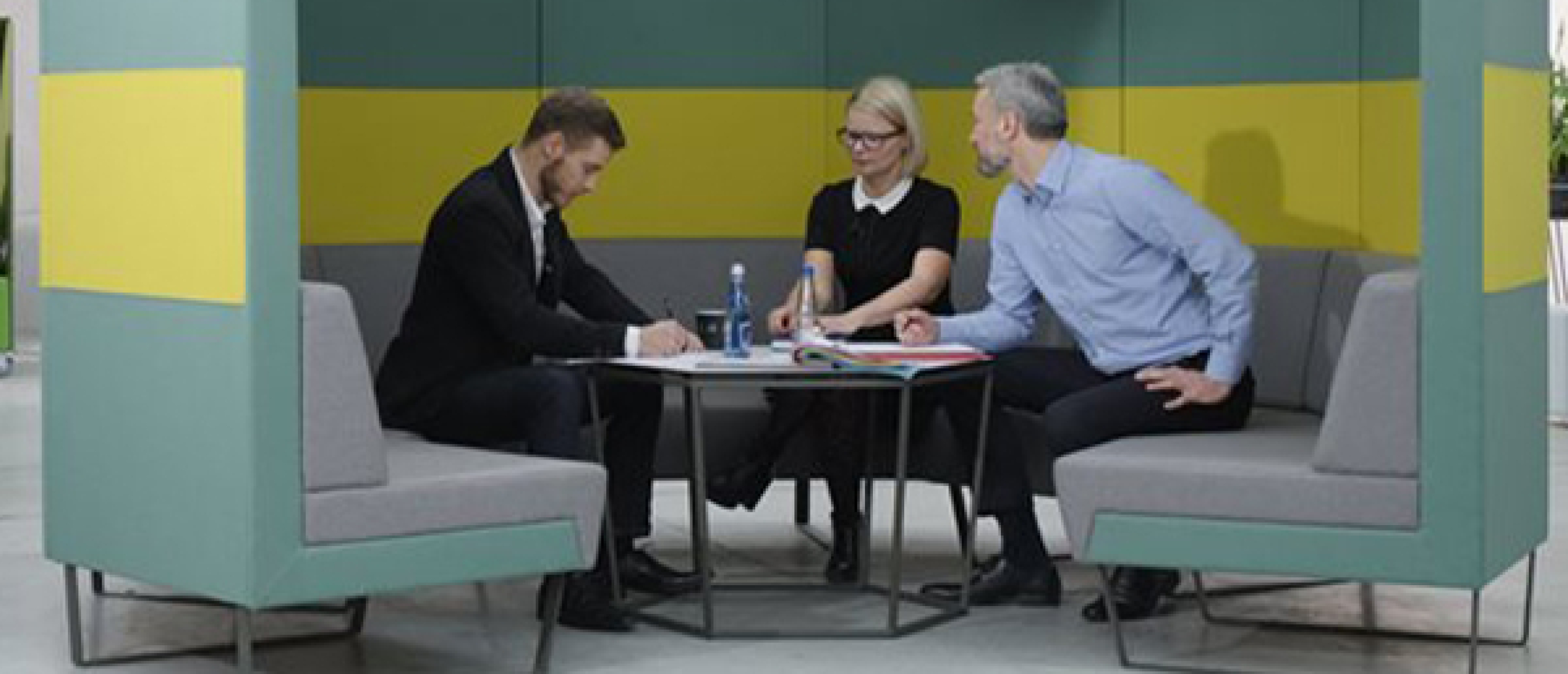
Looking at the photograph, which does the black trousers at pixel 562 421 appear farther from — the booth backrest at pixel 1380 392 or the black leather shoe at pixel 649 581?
the booth backrest at pixel 1380 392

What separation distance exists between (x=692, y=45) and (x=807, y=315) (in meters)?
1.63

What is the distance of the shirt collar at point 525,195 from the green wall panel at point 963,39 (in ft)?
5.55

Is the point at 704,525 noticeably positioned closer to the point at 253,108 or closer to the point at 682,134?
the point at 253,108

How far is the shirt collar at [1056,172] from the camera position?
598 cm

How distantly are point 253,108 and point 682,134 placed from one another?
2837 mm

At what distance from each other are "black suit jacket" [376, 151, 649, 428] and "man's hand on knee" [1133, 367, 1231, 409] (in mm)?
1228

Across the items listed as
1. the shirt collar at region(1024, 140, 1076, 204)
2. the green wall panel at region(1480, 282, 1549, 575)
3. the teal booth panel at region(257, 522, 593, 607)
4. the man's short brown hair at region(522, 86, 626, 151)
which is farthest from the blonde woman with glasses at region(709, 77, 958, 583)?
the green wall panel at region(1480, 282, 1549, 575)

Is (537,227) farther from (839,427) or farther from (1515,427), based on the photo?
(1515,427)

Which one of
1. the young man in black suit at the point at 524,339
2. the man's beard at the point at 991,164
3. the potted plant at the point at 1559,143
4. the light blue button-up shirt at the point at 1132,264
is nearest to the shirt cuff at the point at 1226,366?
the light blue button-up shirt at the point at 1132,264

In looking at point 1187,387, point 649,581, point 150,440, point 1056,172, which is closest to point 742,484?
point 649,581

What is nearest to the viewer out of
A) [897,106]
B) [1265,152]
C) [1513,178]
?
[1513,178]

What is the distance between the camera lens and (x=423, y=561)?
4840 millimetres

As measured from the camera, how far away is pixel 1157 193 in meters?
5.84

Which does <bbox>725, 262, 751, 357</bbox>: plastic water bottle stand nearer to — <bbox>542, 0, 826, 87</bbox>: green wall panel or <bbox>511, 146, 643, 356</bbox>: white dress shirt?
<bbox>511, 146, 643, 356</bbox>: white dress shirt
